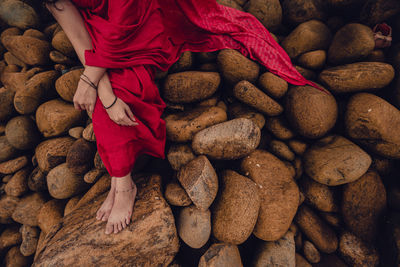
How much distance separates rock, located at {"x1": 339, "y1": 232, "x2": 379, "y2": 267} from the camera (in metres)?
1.89

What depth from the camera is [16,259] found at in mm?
2246

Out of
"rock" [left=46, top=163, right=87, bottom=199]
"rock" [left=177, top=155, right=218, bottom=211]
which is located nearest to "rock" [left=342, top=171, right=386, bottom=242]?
"rock" [left=177, top=155, right=218, bottom=211]

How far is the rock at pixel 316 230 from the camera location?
77.2 inches

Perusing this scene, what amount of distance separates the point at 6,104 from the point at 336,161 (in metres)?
4.12

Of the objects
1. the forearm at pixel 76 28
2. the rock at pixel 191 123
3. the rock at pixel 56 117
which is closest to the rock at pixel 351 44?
the rock at pixel 191 123

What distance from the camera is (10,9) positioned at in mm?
2574

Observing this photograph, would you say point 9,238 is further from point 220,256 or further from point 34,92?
point 220,256

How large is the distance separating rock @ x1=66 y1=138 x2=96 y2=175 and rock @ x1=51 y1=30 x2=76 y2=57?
45.7 inches

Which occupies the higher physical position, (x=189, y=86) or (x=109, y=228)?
(x=189, y=86)

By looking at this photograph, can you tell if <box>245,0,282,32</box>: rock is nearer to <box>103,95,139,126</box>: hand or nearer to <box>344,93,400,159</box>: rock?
<box>344,93,400,159</box>: rock

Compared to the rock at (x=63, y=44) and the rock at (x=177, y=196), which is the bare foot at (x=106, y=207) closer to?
the rock at (x=177, y=196)

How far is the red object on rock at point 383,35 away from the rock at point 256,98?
146cm

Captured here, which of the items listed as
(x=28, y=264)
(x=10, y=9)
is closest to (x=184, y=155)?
(x=28, y=264)

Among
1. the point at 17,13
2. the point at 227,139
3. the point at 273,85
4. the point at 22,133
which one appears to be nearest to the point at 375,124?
the point at 273,85
